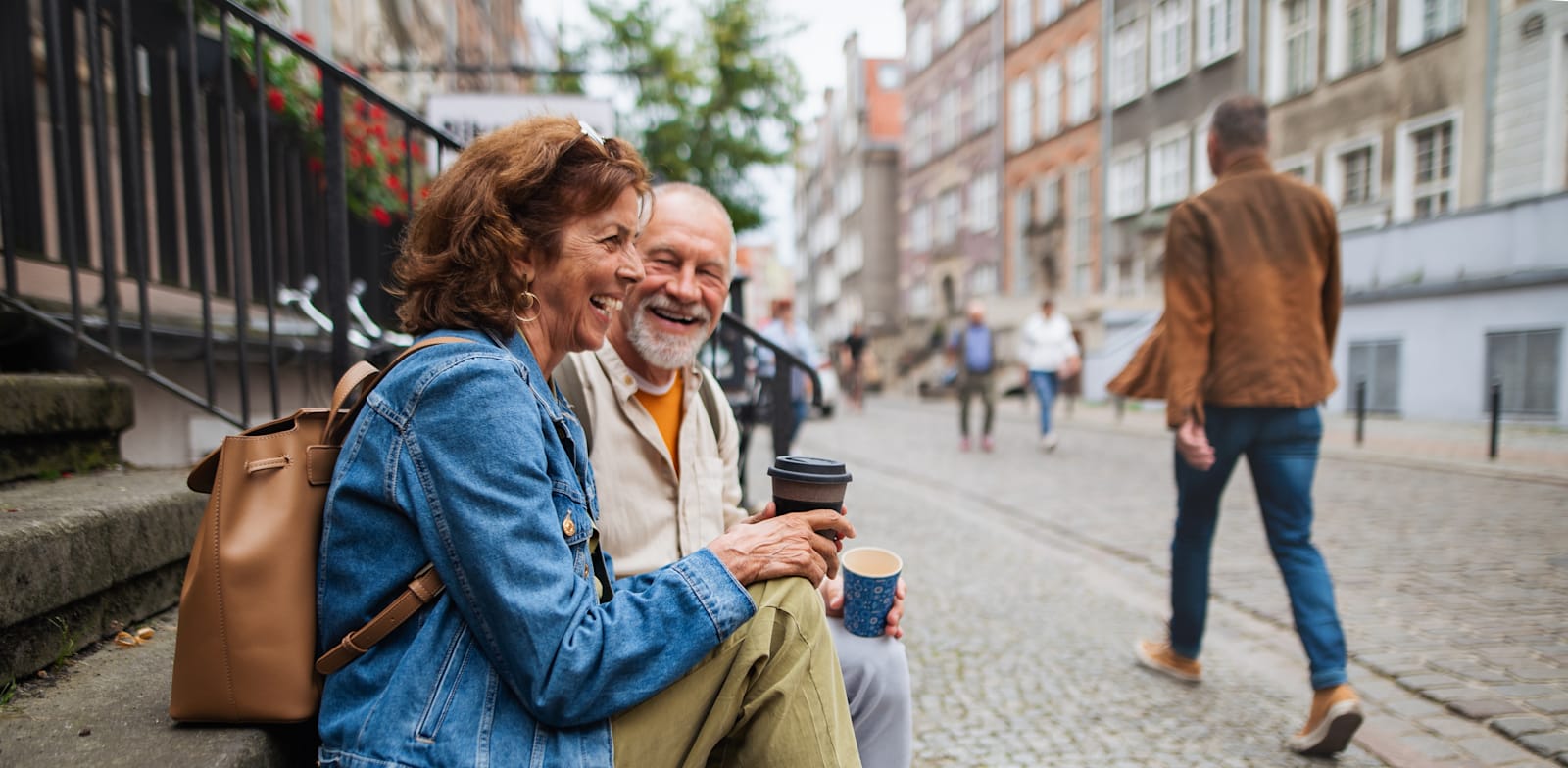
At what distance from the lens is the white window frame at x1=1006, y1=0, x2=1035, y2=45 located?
88.2ft

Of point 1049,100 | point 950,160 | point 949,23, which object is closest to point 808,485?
point 1049,100

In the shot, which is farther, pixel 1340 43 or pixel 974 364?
pixel 1340 43

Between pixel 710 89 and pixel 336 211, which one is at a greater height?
pixel 710 89

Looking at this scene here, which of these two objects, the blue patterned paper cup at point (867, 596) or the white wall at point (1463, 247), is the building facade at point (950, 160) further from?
the blue patterned paper cup at point (867, 596)

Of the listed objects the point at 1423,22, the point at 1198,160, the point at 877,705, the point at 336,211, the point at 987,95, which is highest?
the point at 987,95

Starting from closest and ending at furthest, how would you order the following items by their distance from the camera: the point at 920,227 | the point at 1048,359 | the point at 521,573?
the point at 521,573
the point at 1048,359
the point at 920,227

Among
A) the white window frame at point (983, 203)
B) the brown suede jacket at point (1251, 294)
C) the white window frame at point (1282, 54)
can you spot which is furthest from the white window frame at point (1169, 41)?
the brown suede jacket at point (1251, 294)

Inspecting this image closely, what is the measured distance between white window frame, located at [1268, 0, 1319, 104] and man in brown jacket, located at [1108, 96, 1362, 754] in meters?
16.2

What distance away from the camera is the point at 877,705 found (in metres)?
1.69

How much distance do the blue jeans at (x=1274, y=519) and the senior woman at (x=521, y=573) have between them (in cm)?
188

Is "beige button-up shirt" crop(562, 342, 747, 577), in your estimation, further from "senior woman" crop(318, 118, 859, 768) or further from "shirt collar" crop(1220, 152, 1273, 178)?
"shirt collar" crop(1220, 152, 1273, 178)

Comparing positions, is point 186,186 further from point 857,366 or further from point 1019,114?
point 1019,114

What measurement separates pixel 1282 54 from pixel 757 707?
19557mm

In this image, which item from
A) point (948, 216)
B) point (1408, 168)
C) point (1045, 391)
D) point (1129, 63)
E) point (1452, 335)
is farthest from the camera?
point (948, 216)
